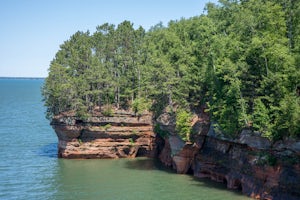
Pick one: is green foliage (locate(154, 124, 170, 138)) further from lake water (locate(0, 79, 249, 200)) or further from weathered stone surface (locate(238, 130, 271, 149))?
weathered stone surface (locate(238, 130, 271, 149))

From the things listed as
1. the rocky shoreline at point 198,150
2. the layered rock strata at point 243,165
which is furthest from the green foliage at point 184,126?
the layered rock strata at point 243,165

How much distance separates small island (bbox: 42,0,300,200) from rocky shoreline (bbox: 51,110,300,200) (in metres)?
0.11

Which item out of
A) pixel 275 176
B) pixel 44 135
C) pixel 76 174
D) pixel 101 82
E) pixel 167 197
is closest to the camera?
pixel 275 176

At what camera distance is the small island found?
35.0 m

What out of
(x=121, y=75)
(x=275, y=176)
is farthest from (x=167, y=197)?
(x=121, y=75)

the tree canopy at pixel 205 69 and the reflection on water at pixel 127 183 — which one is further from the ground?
the tree canopy at pixel 205 69

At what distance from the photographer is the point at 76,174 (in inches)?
1868

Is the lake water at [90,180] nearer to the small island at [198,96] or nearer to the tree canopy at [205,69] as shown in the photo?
the small island at [198,96]

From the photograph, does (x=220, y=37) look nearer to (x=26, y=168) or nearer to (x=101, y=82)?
(x=101, y=82)

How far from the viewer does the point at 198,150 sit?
150ft

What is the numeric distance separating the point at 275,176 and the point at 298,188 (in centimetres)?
247

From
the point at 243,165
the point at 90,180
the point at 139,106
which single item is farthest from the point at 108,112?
the point at 243,165

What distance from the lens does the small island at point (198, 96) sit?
115 feet

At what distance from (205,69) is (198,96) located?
11.5 ft
